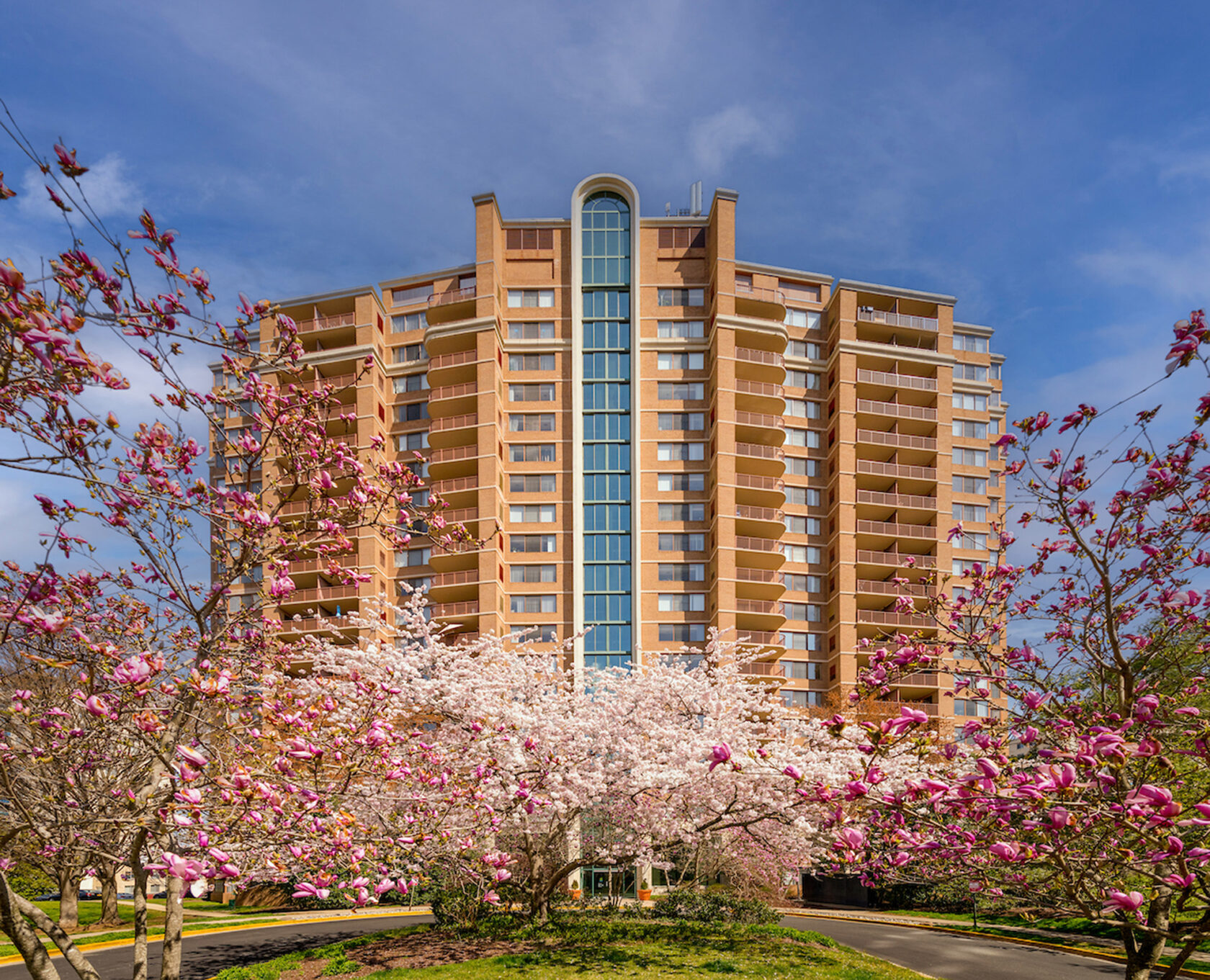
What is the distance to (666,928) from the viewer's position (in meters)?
20.0

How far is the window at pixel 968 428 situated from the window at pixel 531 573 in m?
32.1

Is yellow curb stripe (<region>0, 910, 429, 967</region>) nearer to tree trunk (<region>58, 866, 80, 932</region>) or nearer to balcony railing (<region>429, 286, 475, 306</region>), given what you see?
tree trunk (<region>58, 866, 80, 932</region>)

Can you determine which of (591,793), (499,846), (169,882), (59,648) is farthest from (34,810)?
(499,846)

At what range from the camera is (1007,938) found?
77.9 feet

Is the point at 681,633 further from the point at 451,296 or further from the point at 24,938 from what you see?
the point at 24,938

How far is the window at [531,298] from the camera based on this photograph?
53.4 meters

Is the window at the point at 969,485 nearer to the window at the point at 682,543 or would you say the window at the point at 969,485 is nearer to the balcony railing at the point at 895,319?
the balcony railing at the point at 895,319

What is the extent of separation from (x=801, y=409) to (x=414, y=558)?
95.2 ft

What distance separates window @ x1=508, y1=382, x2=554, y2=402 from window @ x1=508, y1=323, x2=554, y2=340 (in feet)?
11.3

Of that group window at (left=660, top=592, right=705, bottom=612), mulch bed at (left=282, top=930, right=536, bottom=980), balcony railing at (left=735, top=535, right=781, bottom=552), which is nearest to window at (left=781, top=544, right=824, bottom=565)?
balcony railing at (left=735, top=535, right=781, bottom=552)

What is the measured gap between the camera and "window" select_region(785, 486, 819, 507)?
52.9m

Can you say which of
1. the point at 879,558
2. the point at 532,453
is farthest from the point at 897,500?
the point at 532,453

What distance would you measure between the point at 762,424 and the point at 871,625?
49.2 feet

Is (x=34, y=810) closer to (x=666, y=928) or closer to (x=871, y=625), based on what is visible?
(x=666, y=928)
